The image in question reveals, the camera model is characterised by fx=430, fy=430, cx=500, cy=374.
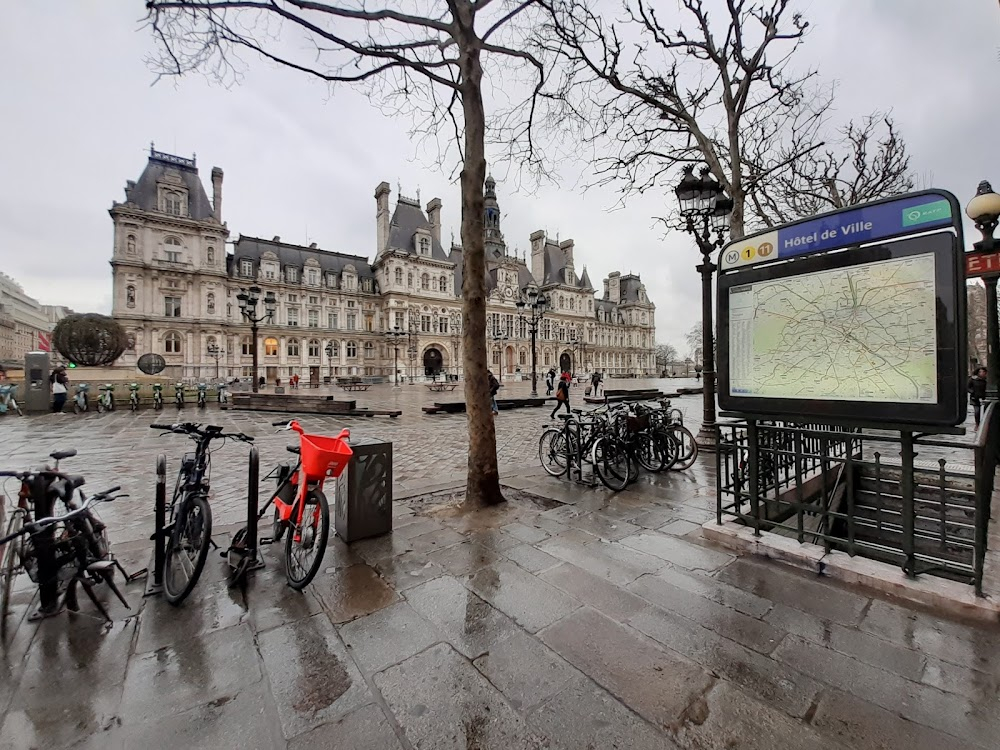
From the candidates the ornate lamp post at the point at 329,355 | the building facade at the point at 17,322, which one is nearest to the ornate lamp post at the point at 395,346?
the ornate lamp post at the point at 329,355

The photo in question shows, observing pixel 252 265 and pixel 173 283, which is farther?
pixel 252 265

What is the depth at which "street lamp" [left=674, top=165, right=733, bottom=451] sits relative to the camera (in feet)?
24.8

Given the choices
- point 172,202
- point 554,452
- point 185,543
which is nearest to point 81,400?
point 185,543

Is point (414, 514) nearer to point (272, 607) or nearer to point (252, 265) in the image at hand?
point (272, 607)

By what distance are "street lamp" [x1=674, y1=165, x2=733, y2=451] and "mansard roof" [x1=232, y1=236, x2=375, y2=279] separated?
187ft

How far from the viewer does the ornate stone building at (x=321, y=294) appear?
45.0 metres

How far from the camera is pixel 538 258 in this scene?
75.2 meters

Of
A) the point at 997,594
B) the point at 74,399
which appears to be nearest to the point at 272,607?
the point at 997,594

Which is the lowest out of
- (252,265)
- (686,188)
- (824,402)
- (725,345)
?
(824,402)

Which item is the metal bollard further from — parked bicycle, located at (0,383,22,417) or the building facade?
the building facade

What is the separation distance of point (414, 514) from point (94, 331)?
40.0m

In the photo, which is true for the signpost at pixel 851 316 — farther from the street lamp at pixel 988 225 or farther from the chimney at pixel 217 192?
the chimney at pixel 217 192

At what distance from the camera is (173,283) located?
46.0 m

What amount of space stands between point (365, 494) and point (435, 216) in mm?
62442
